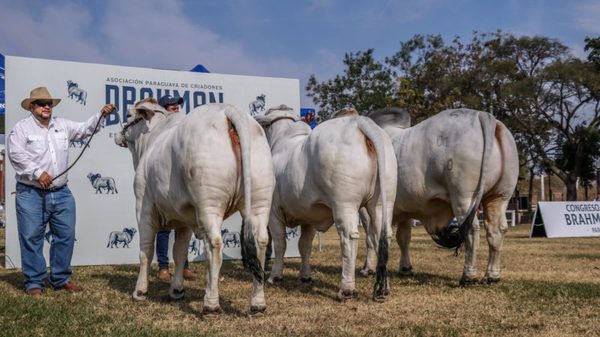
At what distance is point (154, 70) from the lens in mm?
12039

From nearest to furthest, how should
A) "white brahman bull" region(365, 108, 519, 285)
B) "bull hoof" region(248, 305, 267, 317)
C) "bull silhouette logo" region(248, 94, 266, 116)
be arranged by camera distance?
"bull hoof" region(248, 305, 267, 317) < "white brahman bull" region(365, 108, 519, 285) < "bull silhouette logo" region(248, 94, 266, 116)

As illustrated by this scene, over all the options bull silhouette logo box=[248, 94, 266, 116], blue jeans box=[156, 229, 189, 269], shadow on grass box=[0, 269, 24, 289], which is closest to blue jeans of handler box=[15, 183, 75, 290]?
shadow on grass box=[0, 269, 24, 289]

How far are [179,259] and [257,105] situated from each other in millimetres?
6044

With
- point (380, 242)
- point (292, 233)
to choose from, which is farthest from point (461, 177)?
point (292, 233)

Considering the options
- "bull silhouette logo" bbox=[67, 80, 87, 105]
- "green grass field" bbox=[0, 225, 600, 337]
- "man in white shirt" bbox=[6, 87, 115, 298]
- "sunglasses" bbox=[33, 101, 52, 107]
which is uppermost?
"bull silhouette logo" bbox=[67, 80, 87, 105]

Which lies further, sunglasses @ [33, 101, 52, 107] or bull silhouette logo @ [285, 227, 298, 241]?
bull silhouette logo @ [285, 227, 298, 241]

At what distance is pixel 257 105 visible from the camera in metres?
13.2

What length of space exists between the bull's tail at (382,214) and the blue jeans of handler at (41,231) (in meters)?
3.65

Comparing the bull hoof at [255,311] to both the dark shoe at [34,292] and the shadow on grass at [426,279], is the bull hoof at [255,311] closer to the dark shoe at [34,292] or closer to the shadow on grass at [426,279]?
the dark shoe at [34,292]

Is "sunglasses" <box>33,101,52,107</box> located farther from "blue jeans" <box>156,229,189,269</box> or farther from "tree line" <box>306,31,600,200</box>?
"tree line" <box>306,31,600,200</box>

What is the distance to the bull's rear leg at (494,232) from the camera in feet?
28.0

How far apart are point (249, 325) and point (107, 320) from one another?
1.30 meters

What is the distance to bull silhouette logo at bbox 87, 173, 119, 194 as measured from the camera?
11.4m

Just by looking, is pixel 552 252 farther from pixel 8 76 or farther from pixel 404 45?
pixel 404 45
